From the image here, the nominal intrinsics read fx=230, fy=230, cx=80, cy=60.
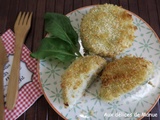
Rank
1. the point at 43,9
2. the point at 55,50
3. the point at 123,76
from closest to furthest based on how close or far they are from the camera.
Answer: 1. the point at 123,76
2. the point at 55,50
3. the point at 43,9

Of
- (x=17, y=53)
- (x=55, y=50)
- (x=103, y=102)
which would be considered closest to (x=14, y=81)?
(x=17, y=53)

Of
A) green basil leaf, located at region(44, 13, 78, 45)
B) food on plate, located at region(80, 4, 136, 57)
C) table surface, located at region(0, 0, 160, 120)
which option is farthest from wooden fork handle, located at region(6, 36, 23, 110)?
food on plate, located at region(80, 4, 136, 57)

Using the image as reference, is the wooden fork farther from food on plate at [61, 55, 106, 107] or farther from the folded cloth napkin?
food on plate at [61, 55, 106, 107]

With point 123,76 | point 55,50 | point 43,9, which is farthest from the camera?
point 43,9

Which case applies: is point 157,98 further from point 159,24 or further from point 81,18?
point 81,18

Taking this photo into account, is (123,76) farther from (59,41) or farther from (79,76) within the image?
(59,41)

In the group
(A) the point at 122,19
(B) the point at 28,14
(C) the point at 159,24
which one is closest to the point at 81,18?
(A) the point at 122,19
